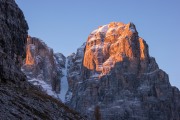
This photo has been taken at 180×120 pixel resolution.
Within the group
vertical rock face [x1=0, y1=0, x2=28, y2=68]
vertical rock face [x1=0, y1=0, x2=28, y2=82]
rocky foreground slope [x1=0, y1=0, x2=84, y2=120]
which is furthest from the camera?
vertical rock face [x1=0, y1=0, x2=28, y2=68]

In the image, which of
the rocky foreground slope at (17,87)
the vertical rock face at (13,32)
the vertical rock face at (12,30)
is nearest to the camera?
the rocky foreground slope at (17,87)

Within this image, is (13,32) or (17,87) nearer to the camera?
(17,87)

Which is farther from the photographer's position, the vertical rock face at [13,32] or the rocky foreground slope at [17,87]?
the vertical rock face at [13,32]

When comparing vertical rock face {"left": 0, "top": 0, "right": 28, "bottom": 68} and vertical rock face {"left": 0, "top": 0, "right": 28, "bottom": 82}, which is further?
vertical rock face {"left": 0, "top": 0, "right": 28, "bottom": 68}

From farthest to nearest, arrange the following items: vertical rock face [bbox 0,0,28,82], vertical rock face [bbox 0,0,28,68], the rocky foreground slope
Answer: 1. vertical rock face [bbox 0,0,28,68]
2. vertical rock face [bbox 0,0,28,82]
3. the rocky foreground slope

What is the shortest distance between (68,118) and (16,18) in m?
50.0

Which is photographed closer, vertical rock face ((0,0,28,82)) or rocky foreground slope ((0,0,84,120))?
rocky foreground slope ((0,0,84,120))

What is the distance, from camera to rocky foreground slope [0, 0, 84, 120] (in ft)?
165

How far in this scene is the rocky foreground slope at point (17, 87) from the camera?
50.4 meters

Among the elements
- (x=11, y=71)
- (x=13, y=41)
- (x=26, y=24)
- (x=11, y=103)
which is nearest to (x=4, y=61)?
(x=11, y=71)

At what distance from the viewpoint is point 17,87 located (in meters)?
72.0

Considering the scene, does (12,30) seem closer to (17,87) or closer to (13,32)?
(13,32)

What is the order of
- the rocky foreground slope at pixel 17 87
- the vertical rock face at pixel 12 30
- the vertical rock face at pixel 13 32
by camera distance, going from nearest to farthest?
the rocky foreground slope at pixel 17 87 < the vertical rock face at pixel 13 32 < the vertical rock face at pixel 12 30

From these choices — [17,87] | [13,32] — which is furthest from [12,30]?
[17,87]
